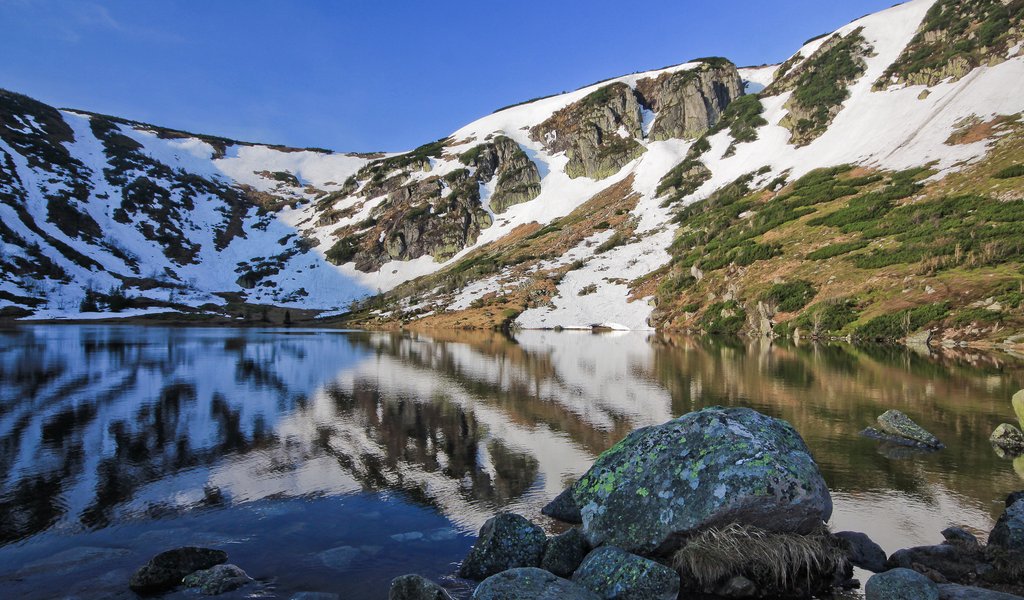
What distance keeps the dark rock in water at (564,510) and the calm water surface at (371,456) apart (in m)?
0.23

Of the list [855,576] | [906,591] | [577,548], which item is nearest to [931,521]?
[855,576]

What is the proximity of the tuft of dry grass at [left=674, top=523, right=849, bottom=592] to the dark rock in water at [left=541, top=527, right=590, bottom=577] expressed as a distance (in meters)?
1.41

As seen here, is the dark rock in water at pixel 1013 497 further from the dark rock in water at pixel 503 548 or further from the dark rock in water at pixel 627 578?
the dark rock in water at pixel 503 548

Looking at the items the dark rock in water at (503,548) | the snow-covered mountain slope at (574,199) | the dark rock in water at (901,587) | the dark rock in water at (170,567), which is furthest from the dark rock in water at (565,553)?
the snow-covered mountain slope at (574,199)

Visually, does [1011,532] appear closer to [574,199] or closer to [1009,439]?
[1009,439]

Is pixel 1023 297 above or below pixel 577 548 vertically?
above

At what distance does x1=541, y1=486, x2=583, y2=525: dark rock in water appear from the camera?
988cm

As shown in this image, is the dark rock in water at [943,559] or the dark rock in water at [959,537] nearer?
the dark rock in water at [943,559]

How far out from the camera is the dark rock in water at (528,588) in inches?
248

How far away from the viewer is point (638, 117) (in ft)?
541

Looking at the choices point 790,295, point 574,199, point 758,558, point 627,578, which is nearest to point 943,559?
point 758,558

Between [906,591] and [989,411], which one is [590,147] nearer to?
[989,411]

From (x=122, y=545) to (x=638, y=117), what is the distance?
17372 cm

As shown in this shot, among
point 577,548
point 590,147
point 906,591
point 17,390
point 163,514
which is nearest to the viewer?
point 906,591
